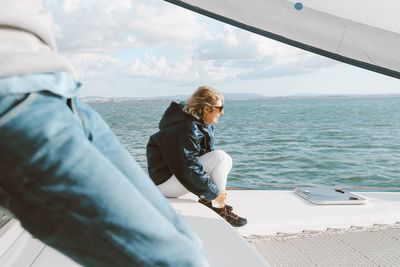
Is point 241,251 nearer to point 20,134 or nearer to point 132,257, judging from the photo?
point 132,257

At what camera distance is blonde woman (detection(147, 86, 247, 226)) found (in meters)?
2.42

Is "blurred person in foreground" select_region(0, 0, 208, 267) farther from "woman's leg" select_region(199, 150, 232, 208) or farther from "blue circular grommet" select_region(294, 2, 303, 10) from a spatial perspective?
"woman's leg" select_region(199, 150, 232, 208)

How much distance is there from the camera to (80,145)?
2.11 feet

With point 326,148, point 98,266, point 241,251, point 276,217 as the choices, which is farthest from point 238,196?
point 326,148

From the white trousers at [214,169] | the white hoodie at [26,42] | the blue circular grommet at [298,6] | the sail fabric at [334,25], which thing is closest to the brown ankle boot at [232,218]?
the white trousers at [214,169]

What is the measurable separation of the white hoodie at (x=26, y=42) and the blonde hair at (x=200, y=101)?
178 centimetres

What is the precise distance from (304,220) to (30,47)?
2080 millimetres

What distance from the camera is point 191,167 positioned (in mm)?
2408

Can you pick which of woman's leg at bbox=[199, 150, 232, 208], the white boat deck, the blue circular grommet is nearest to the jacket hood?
woman's leg at bbox=[199, 150, 232, 208]

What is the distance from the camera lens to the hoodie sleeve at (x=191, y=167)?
2.40 m

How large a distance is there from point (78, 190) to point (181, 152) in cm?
179

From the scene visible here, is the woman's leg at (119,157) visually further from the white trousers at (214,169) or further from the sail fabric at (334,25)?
the white trousers at (214,169)

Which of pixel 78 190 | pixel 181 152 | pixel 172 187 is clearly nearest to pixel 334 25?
pixel 181 152

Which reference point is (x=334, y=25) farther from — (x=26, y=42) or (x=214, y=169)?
(x=26, y=42)
